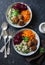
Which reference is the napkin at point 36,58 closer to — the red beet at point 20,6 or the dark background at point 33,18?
the dark background at point 33,18

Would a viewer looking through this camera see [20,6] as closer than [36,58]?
No

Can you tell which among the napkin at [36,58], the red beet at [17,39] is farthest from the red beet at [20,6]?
the napkin at [36,58]

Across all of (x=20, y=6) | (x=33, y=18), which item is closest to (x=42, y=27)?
(x=33, y=18)

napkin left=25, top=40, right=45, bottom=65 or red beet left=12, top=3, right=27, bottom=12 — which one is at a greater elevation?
red beet left=12, top=3, right=27, bottom=12

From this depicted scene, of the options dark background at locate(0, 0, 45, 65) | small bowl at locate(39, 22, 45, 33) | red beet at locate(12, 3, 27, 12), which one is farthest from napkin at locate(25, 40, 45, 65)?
red beet at locate(12, 3, 27, 12)

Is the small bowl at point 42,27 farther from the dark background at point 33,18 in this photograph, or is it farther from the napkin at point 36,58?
the napkin at point 36,58

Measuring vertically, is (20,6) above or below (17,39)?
above

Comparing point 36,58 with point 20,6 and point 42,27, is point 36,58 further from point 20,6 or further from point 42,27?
point 20,6

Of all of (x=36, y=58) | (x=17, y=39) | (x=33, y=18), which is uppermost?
(x=33, y=18)

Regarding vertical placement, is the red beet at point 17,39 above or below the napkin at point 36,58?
above

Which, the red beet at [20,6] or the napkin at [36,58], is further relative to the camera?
the red beet at [20,6]

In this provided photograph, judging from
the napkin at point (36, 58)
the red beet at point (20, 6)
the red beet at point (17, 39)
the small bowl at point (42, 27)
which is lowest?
the napkin at point (36, 58)

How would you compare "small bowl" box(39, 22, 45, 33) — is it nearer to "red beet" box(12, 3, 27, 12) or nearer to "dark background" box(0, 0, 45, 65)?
"dark background" box(0, 0, 45, 65)
